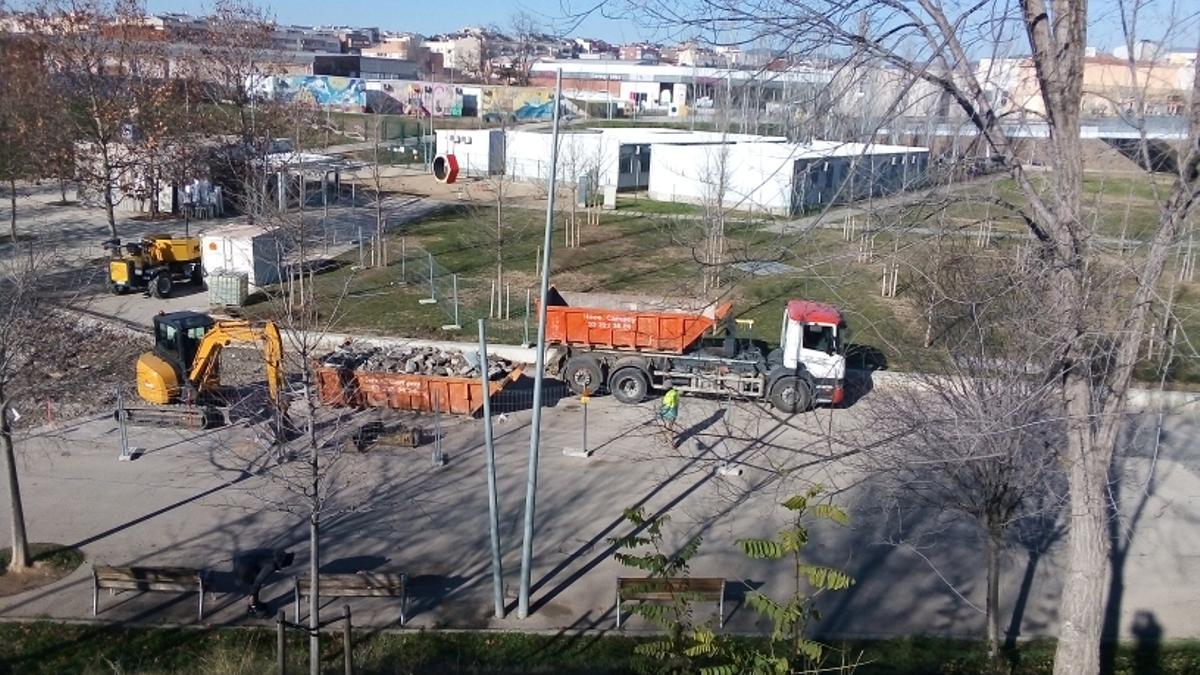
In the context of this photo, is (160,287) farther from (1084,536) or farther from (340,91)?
(340,91)

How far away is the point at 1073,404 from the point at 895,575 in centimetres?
655

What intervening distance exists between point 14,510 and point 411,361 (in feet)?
24.4

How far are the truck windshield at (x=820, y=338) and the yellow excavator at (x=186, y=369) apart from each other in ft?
29.6

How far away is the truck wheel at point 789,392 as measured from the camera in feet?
57.5

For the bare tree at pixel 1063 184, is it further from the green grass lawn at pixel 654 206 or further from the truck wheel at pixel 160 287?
the green grass lawn at pixel 654 206

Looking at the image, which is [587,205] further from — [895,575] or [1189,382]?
[895,575]

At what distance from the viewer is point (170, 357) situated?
17.4m

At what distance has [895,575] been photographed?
40.1 ft

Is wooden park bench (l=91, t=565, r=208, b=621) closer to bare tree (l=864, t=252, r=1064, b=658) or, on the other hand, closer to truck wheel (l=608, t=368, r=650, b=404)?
bare tree (l=864, t=252, r=1064, b=658)

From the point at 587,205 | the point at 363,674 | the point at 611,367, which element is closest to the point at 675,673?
the point at 363,674

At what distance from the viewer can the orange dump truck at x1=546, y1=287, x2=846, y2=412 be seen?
699 inches

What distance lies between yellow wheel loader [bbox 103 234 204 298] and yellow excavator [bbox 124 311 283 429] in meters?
7.89

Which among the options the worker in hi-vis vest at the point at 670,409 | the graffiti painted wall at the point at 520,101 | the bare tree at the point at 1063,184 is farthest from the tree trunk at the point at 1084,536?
the graffiti painted wall at the point at 520,101

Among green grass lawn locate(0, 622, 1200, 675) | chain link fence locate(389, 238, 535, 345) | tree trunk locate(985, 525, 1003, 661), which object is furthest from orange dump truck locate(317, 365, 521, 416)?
tree trunk locate(985, 525, 1003, 661)
